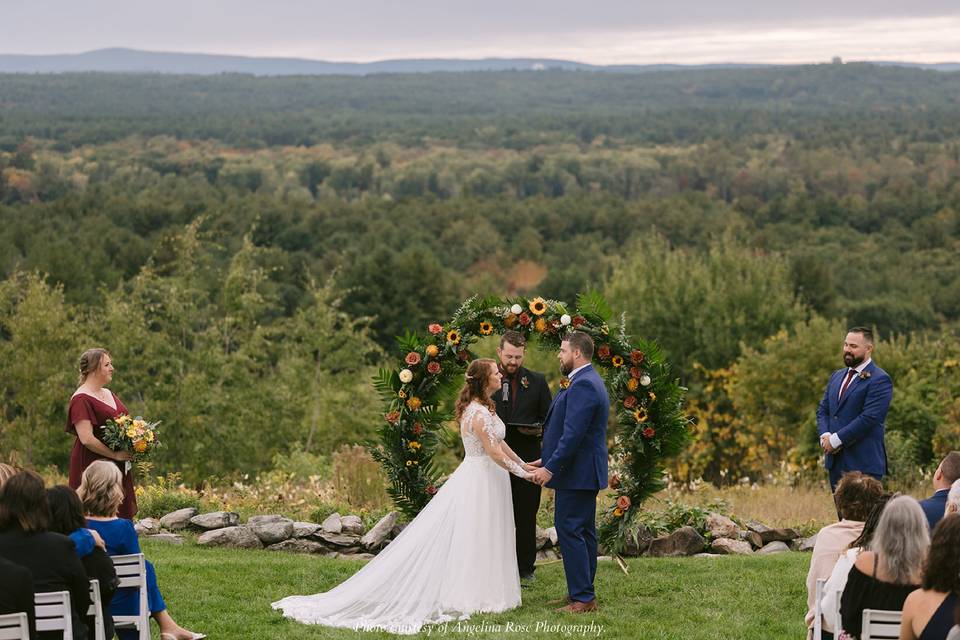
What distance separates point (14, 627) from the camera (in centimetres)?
607

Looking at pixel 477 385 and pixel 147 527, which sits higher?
pixel 477 385

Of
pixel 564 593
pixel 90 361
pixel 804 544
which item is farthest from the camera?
pixel 804 544

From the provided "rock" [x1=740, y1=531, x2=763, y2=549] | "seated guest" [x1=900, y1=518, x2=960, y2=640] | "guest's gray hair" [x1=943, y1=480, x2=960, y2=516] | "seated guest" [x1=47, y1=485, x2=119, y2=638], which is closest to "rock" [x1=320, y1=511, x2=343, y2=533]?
"rock" [x1=740, y1=531, x2=763, y2=549]

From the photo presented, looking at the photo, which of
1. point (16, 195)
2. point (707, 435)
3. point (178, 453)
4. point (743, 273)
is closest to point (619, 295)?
point (743, 273)

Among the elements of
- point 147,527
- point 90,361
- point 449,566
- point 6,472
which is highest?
point 90,361

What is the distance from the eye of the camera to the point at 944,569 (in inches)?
217

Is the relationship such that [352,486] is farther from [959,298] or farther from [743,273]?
[959,298]

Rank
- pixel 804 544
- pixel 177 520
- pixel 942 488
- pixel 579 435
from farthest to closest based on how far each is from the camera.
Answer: pixel 177 520, pixel 804 544, pixel 579 435, pixel 942 488

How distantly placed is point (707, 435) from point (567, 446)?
24112mm

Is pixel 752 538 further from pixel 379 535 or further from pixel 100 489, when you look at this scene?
pixel 100 489

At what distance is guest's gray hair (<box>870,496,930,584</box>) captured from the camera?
5.94 m

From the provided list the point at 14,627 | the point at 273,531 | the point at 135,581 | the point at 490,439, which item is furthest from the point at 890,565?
the point at 273,531

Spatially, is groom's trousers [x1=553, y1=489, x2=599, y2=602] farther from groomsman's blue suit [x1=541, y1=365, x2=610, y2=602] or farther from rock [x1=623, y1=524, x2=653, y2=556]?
rock [x1=623, y1=524, x2=653, y2=556]

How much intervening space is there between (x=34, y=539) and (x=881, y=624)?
4.34 meters
